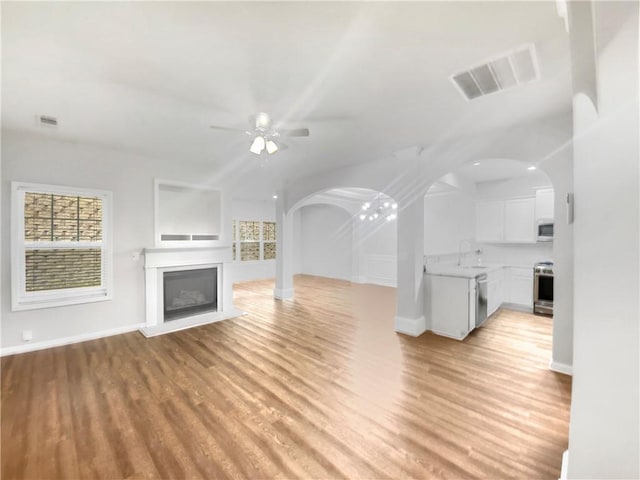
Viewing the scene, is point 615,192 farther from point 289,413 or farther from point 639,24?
point 289,413

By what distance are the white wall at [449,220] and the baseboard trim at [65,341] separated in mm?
6350

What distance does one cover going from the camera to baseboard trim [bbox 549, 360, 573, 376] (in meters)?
2.72

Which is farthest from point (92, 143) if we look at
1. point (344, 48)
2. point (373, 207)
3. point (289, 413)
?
point (373, 207)

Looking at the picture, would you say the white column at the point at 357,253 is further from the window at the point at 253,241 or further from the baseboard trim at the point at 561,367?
the baseboard trim at the point at 561,367

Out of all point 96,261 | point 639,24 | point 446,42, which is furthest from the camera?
point 96,261

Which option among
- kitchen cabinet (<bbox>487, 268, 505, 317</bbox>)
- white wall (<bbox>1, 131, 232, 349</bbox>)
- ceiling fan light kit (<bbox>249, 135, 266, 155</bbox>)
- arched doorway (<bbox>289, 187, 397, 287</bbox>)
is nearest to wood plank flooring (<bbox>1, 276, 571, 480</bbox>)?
white wall (<bbox>1, 131, 232, 349</bbox>)

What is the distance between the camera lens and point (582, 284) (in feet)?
3.63

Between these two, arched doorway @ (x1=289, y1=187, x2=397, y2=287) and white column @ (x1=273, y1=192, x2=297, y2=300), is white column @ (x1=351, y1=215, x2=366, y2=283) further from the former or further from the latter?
white column @ (x1=273, y1=192, x2=297, y2=300)

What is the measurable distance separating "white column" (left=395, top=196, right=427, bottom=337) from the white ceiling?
113cm

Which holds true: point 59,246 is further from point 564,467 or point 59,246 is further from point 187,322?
point 564,467

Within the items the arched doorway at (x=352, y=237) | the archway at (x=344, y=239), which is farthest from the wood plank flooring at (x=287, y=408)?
the arched doorway at (x=352, y=237)

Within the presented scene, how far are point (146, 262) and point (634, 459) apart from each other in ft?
16.6

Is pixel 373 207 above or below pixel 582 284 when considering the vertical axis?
above

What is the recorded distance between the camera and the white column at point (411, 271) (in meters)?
3.83
